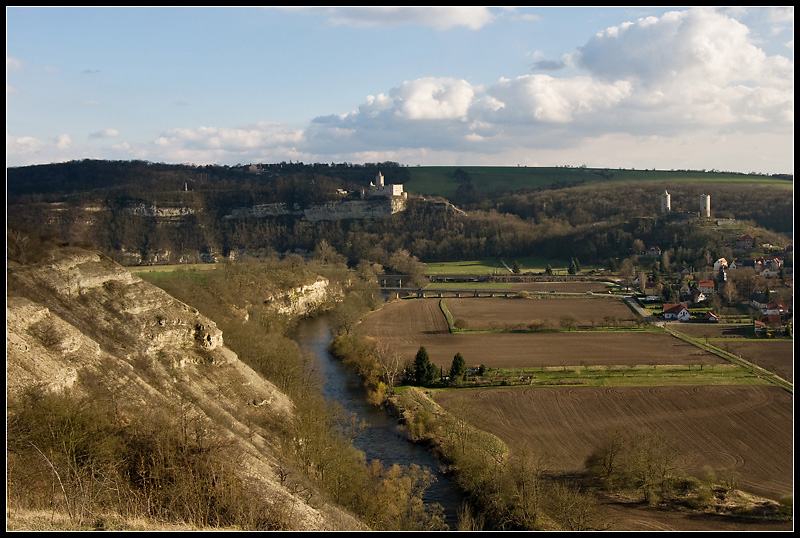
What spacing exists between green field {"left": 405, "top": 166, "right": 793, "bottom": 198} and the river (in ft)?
321

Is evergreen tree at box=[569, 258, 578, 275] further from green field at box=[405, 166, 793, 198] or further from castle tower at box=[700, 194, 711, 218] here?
green field at box=[405, 166, 793, 198]

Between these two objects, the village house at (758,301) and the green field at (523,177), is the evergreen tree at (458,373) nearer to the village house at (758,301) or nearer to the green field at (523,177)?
the village house at (758,301)

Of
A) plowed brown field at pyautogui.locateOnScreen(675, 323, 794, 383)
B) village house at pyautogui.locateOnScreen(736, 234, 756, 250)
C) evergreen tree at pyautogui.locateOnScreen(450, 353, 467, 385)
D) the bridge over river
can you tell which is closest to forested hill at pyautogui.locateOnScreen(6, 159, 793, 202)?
village house at pyautogui.locateOnScreen(736, 234, 756, 250)

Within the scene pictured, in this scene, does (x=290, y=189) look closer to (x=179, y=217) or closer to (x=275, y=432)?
(x=179, y=217)

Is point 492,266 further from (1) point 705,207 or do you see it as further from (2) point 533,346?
(2) point 533,346

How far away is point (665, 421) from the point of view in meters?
26.5

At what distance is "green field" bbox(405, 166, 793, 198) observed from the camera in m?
129

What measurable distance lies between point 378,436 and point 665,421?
1226 cm

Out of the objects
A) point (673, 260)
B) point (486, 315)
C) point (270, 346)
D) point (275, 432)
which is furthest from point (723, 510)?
point (673, 260)

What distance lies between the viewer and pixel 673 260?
73.1 metres

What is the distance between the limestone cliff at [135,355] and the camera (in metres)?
17.4

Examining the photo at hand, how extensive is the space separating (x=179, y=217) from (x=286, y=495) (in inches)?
3436

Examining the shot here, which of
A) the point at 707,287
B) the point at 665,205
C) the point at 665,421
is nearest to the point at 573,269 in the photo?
the point at 707,287

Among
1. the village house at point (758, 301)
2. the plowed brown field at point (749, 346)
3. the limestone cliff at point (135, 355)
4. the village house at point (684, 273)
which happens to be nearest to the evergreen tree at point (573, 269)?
the village house at point (684, 273)
